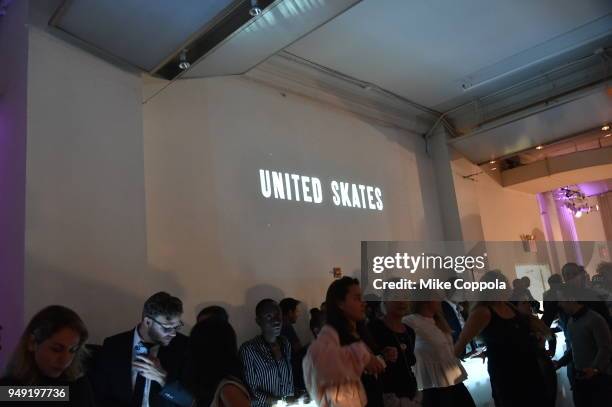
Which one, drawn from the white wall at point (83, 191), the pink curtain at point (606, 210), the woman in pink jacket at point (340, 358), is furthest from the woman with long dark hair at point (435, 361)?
the pink curtain at point (606, 210)

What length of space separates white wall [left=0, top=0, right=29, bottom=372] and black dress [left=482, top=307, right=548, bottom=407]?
8.45ft

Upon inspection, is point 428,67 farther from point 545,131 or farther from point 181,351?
point 181,351

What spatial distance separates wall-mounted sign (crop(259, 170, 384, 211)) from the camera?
486 centimetres

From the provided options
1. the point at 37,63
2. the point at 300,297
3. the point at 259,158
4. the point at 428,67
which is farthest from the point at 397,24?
the point at 37,63

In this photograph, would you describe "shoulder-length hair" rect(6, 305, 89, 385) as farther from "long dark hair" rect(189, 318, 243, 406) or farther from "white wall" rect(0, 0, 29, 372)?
"white wall" rect(0, 0, 29, 372)

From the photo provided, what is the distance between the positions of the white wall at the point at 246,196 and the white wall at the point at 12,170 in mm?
1031

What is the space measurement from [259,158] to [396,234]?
7.60 feet

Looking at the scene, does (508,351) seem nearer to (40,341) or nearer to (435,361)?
(435,361)

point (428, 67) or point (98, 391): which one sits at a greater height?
point (428, 67)

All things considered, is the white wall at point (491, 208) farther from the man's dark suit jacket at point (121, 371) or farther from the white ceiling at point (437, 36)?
the man's dark suit jacket at point (121, 371)

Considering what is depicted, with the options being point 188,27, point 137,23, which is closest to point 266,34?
point 188,27

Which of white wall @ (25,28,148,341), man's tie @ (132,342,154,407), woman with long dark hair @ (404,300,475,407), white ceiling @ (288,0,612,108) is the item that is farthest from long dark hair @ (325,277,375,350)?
white ceiling @ (288,0,612,108)

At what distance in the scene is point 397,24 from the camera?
484 centimetres

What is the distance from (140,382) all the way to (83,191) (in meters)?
1.31
